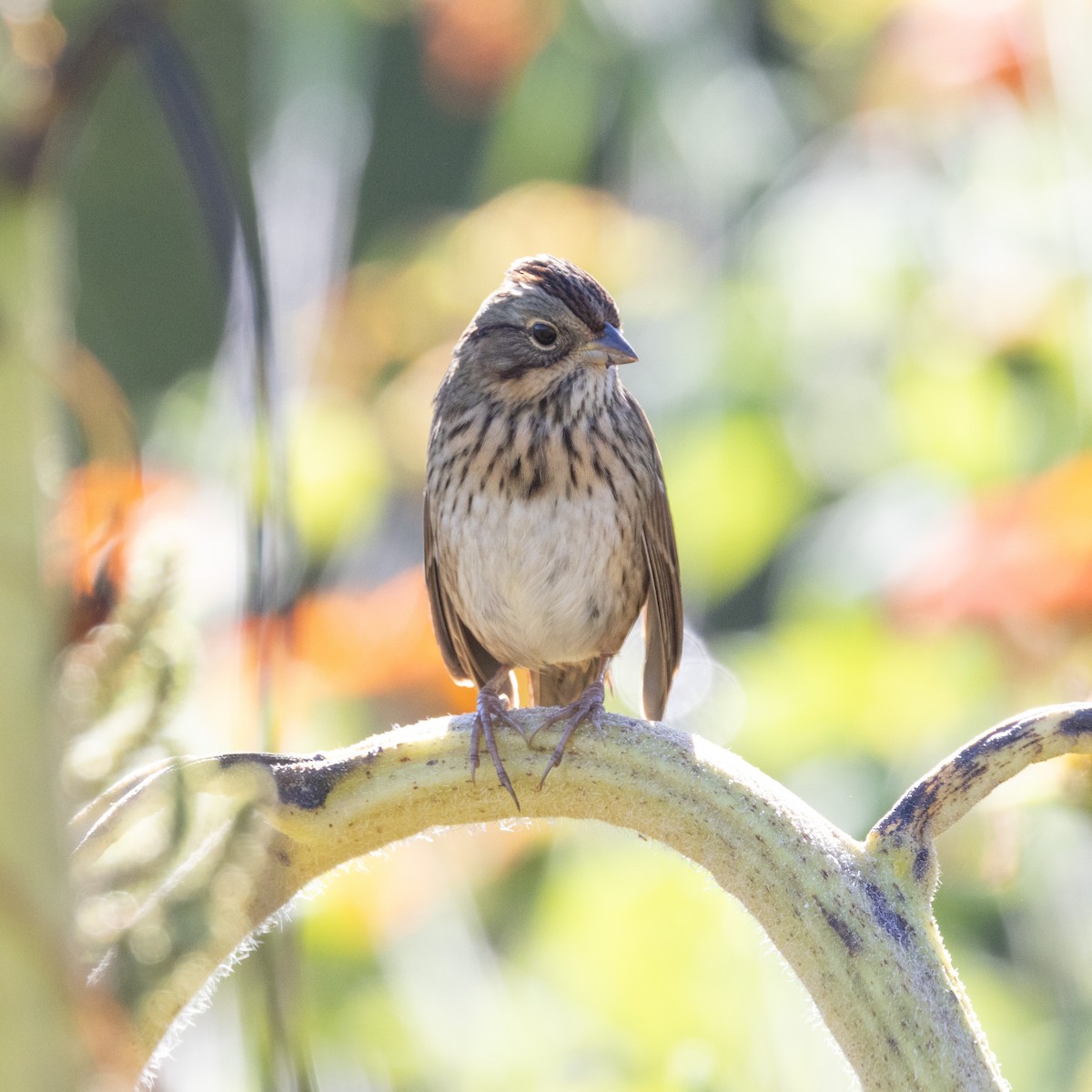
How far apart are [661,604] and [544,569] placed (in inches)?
9.3

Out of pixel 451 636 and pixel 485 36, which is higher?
pixel 485 36

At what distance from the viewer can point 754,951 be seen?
2.47 meters

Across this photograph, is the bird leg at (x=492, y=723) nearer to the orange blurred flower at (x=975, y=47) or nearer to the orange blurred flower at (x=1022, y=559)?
the orange blurred flower at (x=1022, y=559)

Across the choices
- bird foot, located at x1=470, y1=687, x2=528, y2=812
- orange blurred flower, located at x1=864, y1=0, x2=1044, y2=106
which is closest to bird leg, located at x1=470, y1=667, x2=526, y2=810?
bird foot, located at x1=470, y1=687, x2=528, y2=812

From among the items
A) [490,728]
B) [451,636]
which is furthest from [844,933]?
[451,636]

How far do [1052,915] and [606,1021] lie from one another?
0.81m

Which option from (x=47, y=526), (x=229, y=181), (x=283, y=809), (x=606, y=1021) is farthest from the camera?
(x=606, y=1021)

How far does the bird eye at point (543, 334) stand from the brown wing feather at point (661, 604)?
1.05ft

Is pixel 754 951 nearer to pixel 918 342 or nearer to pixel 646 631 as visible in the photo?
pixel 646 631

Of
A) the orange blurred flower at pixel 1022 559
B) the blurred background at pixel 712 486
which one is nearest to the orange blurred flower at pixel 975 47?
the blurred background at pixel 712 486

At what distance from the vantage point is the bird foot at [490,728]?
1085 mm

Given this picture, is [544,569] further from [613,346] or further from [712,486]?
[712,486]

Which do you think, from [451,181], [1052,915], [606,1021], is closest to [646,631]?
[606,1021]

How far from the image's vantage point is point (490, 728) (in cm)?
176
